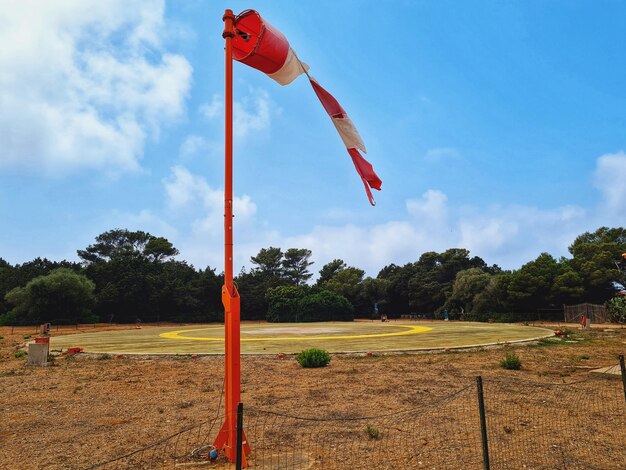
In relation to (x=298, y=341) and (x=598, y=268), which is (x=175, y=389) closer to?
(x=298, y=341)

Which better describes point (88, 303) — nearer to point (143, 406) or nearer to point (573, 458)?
point (143, 406)

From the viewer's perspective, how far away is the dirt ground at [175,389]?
6.28 meters

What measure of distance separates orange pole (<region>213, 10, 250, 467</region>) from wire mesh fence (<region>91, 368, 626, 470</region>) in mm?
355

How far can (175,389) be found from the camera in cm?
982

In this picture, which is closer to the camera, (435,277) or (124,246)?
(435,277)

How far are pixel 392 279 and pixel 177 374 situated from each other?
64091mm

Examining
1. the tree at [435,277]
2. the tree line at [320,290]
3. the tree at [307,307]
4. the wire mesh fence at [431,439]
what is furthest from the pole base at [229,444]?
the tree at [435,277]

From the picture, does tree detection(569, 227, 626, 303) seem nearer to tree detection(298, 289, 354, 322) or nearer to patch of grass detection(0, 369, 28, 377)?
tree detection(298, 289, 354, 322)

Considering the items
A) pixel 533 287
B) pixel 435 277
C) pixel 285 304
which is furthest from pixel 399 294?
pixel 533 287

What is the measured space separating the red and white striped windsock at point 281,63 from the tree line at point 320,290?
44.9 m

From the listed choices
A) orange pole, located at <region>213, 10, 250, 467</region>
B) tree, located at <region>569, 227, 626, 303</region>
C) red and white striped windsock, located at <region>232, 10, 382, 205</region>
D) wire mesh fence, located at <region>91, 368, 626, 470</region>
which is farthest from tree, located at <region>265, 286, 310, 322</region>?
orange pole, located at <region>213, 10, 250, 467</region>

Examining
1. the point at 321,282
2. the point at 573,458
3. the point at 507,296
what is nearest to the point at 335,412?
the point at 573,458

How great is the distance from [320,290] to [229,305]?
207ft

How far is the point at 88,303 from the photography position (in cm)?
5162
